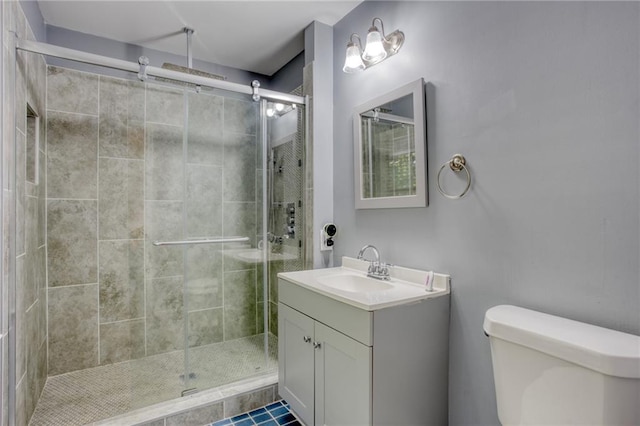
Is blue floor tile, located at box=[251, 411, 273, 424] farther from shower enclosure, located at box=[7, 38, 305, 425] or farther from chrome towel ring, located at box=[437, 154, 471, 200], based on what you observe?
chrome towel ring, located at box=[437, 154, 471, 200]

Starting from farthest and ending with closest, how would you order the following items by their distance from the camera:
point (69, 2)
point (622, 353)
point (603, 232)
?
point (69, 2), point (603, 232), point (622, 353)

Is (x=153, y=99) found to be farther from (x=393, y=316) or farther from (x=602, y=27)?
(x=602, y=27)

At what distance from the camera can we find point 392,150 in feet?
5.78

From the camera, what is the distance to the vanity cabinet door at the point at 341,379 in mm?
1262

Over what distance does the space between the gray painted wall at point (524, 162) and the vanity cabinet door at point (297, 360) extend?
0.63 meters

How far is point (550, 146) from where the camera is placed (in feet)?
3.73

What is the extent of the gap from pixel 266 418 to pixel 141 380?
92cm

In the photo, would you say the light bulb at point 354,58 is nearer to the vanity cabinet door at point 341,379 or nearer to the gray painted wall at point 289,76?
the gray painted wall at point 289,76

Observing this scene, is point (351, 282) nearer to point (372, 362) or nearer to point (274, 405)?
point (372, 362)

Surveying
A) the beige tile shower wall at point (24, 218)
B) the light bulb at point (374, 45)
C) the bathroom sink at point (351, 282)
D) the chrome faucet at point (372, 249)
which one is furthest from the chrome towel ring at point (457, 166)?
the beige tile shower wall at point (24, 218)

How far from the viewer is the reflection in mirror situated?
6.47ft

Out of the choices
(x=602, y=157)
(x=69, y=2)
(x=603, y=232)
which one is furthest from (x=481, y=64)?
(x=69, y=2)

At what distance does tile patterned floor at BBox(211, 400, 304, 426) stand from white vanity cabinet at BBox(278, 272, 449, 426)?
0.73 feet

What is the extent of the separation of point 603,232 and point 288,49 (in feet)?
7.85
